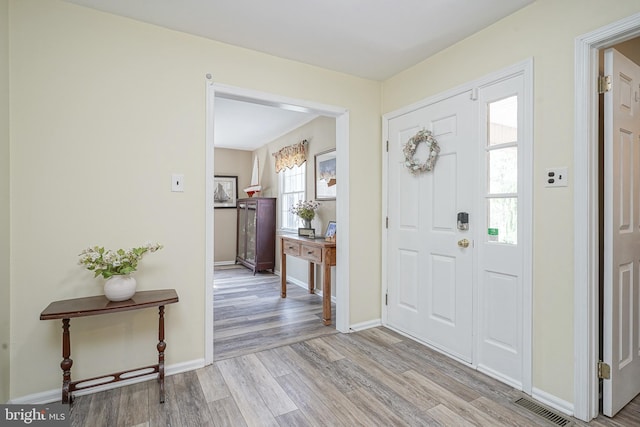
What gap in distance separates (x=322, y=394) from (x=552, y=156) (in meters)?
2.02

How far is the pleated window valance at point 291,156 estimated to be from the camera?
188 inches

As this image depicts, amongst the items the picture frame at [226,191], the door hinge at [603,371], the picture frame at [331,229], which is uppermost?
the picture frame at [226,191]

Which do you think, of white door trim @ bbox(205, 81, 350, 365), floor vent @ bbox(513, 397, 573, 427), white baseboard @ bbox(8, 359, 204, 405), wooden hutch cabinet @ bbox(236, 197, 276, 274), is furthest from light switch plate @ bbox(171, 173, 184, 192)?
wooden hutch cabinet @ bbox(236, 197, 276, 274)

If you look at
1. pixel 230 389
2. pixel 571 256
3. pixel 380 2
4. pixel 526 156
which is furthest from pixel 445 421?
pixel 380 2

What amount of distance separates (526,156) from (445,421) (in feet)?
5.38

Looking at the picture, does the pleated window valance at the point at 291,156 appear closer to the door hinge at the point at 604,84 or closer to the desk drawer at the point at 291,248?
the desk drawer at the point at 291,248

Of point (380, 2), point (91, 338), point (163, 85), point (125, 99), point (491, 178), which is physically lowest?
point (91, 338)

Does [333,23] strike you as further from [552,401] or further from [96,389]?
[96,389]

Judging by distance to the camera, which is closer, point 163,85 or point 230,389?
point 230,389

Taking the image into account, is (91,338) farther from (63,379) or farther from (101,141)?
(101,141)

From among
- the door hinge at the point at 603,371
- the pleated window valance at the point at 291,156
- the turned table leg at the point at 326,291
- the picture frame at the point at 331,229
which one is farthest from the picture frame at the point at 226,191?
the door hinge at the point at 603,371

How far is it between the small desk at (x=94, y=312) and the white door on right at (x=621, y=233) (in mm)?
2597

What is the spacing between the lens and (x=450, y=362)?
2477 mm

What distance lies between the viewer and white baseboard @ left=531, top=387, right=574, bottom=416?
185cm
